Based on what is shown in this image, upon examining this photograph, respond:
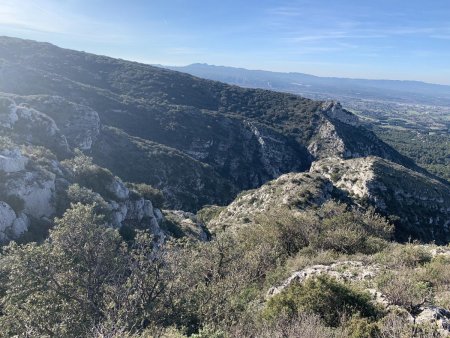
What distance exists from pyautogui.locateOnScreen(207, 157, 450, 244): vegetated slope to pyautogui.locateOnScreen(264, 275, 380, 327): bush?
2937 cm

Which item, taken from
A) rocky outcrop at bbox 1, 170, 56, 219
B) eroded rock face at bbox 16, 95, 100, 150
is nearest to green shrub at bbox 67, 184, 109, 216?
rocky outcrop at bbox 1, 170, 56, 219

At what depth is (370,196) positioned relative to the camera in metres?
49.8

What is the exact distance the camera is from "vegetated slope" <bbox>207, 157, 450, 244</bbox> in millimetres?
44522

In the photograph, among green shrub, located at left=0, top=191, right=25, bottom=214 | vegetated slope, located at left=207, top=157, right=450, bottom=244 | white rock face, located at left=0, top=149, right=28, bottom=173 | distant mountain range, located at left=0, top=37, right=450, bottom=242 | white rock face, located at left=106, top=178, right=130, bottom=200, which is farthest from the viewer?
vegetated slope, located at left=207, top=157, right=450, bottom=244

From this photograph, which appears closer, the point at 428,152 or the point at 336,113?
the point at 336,113

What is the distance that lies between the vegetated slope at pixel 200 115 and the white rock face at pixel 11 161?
4298cm

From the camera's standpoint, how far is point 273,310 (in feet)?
35.3

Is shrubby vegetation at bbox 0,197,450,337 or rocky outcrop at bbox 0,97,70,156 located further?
rocky outcrop at bbox 0,97,70,156

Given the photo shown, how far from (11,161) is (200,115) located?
89.6m

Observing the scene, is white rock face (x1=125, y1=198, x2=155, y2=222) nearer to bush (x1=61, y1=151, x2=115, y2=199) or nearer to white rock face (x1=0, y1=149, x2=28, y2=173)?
bush (x1=61, y1=151, x2=115, y2=199)

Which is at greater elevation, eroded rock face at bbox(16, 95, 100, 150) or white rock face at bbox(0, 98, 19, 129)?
white rock face at bbox(0, 98, 19, 129)

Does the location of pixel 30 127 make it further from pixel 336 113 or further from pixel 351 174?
pixel 336 113

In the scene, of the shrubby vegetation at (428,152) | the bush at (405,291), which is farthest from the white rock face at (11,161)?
the shrubby vegetation at (428,152)

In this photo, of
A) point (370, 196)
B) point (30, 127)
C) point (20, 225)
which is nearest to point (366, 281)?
point (20, 225)
